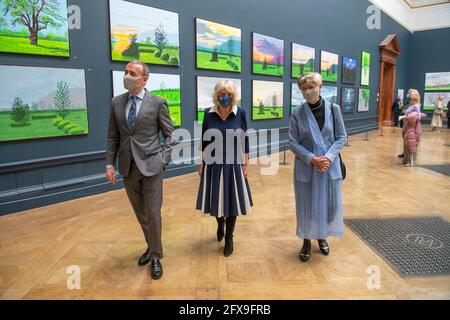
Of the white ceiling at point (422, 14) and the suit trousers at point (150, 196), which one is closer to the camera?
the suit trousers at point (150, 196)

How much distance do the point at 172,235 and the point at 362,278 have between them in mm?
2069

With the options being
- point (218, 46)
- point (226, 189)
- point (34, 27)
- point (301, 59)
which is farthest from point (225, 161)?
point (301, 59)

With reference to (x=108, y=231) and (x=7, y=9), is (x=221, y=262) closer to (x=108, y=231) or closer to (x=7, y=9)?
(x=108, y=231)

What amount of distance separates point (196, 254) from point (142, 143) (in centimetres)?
128

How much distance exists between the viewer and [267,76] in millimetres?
9273

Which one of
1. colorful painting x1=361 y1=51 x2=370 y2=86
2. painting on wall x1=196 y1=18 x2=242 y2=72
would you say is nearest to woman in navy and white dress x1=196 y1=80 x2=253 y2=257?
painting on wall x1=196 y1=18 x2=242 y2=72

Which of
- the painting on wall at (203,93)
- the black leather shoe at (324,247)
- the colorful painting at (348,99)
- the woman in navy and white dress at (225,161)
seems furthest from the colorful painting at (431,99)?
the woman in navy and white dress at (225,161)

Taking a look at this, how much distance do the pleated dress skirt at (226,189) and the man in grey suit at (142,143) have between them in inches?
20.1

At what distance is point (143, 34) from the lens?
612 cm

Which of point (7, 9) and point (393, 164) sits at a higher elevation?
point (7, 9)

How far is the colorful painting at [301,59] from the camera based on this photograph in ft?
33.6

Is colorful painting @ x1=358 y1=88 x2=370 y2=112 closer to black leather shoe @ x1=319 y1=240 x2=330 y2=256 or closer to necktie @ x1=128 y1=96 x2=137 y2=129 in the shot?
black leather shoe @ x1=319 y1=240 x2=330 y2=256

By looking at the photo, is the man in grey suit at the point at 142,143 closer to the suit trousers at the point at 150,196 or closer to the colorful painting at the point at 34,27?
the suit trousers at the point at 150,196
